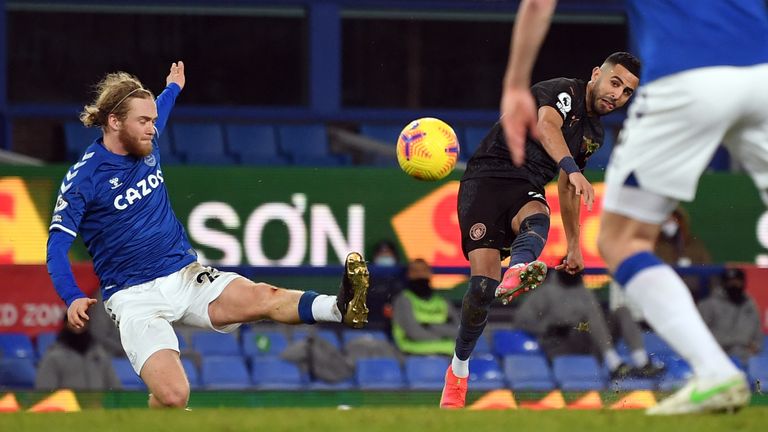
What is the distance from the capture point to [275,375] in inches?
556

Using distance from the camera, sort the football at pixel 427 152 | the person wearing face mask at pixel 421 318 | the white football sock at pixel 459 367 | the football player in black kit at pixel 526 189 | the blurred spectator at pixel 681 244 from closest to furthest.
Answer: the football player in black kit at pixel 526 189, the white football sock at pixel 459 367, the football at pixel 427 152, the person wearing face mask at pixel 421 318, the blurred spectator at pixel 681 244

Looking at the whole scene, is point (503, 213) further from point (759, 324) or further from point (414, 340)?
point (759, 324)

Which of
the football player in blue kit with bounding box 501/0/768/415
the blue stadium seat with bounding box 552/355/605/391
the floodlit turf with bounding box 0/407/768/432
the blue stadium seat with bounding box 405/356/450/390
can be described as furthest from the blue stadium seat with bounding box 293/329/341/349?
the football player in blue kit with bounding box 501/0/768/415

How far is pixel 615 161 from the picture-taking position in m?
5.65

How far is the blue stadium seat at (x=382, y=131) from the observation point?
59.9 ft

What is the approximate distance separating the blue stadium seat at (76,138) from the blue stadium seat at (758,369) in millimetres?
7666

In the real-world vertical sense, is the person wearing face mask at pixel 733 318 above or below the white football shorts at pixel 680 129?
below

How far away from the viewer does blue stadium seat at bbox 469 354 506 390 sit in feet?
47.5

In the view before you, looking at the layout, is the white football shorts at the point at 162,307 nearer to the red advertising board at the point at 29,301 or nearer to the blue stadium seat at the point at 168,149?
the red advertising board at the point at 29,301

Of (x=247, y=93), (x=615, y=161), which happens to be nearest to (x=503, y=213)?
(x=615, y=161)

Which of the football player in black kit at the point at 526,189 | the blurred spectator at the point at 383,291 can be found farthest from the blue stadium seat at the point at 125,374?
the football player in black kit at the point at 526,189

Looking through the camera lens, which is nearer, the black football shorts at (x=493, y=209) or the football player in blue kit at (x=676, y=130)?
the football player in blue kit at (x=676, y=130)

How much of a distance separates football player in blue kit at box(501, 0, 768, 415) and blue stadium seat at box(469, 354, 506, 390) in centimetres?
884

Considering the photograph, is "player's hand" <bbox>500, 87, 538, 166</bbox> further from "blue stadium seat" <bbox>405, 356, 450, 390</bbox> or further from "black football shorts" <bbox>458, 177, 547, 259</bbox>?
"blue stadium seat" <bbox>405, 356, 450, 390</bbox>
